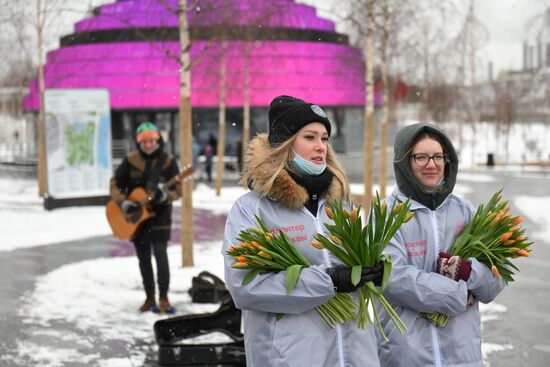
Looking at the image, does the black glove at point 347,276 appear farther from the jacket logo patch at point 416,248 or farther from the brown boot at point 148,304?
the brown boot at point 148,304

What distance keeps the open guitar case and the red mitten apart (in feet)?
9.11

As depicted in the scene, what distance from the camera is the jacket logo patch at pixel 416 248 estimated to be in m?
3.57

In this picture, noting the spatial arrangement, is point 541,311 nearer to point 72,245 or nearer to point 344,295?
point 344,295

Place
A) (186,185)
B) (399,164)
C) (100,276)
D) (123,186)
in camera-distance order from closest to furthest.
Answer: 1. (399,164)
2. (123,186)
3. (100,276)
4. (186,185)

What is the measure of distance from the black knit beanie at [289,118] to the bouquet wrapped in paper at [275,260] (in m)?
0.39

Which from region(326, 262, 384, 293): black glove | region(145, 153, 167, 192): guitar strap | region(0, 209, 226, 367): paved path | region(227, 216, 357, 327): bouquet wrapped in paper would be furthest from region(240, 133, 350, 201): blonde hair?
region(145, 153, 167, 192): guitar strap

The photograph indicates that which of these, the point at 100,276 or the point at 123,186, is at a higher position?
the point at 123,186

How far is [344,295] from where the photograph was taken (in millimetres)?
3125

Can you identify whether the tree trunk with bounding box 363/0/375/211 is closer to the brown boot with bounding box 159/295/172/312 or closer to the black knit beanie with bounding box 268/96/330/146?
the brown boot with bounding box 159/295/172/312

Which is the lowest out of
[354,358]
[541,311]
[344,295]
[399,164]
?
[541,311]

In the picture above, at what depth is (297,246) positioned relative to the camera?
3.17 metres

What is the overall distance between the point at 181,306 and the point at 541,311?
12.0 feet

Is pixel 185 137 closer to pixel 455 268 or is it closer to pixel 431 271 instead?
pixel 431 271

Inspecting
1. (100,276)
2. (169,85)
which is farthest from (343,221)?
(169,85)
